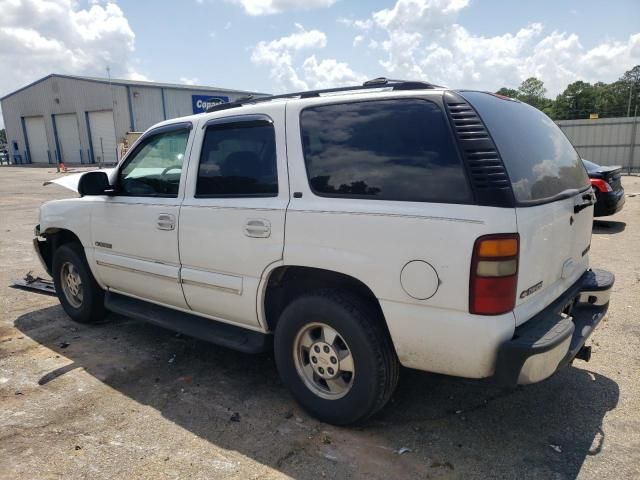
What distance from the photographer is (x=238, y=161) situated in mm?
3438

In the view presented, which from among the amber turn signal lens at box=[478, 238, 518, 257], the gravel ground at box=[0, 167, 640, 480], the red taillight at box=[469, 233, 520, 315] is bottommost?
the gravel ground at box=[0, 167, 640, 480]

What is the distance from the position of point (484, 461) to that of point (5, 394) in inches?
133

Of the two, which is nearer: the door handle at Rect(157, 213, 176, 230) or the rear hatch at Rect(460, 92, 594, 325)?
the rear hatch at Rect(460, 92, 594, 325)

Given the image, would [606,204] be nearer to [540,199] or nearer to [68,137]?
[540,199]

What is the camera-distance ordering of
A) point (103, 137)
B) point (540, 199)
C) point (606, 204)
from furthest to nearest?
1. point (103, 137)
2. point (606, 204)
3. point (540, 199)

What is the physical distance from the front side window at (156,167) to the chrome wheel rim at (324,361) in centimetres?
154

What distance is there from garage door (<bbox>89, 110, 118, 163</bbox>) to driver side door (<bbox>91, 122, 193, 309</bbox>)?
3643 cm

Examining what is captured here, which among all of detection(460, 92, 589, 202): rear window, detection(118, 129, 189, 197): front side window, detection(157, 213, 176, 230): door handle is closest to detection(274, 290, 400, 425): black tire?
detection(460, 92, 589, 202): rear window

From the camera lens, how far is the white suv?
2.45 metres

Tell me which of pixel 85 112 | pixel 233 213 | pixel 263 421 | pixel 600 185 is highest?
pixel 85 112

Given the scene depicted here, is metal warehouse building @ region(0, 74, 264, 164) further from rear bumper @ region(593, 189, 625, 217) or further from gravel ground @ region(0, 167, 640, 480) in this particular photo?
gravel ground @ region(0, 167, 640, 480)

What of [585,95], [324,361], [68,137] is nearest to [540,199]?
[324,361]

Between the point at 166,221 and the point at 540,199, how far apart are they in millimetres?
2604

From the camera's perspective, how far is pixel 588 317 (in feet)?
10.7
